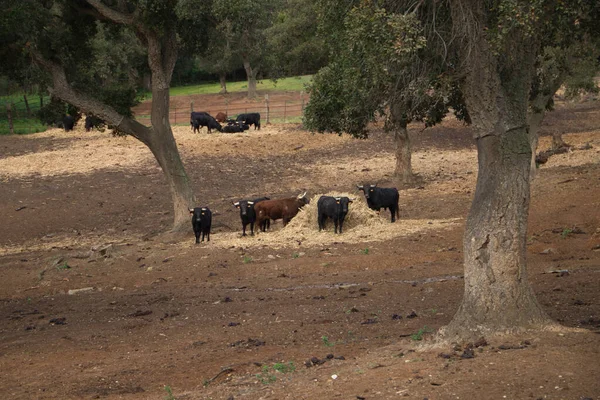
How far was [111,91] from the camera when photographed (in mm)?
22734

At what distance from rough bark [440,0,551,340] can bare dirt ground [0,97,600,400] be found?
1.25 ft

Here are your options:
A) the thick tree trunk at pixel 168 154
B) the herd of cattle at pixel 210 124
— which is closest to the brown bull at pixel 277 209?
the thick tree trunk at pixel 168 154

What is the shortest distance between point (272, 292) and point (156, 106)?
913 cm

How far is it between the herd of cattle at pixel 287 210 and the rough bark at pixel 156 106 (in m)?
1.19

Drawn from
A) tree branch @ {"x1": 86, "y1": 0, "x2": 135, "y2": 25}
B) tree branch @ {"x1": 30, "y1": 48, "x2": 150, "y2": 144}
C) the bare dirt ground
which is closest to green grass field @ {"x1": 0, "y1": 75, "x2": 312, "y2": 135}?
the bare dirt ground

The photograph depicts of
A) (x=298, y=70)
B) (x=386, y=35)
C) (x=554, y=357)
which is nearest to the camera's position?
(x=554, y=357)

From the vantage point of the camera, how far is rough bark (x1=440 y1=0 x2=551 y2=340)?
30.6 feet

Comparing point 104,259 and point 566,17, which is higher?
point 566,17

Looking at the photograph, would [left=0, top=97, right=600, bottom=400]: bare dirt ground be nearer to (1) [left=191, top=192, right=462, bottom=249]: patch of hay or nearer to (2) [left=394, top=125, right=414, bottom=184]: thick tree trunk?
(1) [left=191, top=192, right=462, bottom=249]: patch of hay

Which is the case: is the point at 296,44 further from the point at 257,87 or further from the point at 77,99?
the point at 257,87

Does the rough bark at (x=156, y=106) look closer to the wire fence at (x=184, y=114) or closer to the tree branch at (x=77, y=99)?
the tree branch at (x=77, y=99)

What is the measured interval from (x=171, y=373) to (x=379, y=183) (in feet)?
66.2

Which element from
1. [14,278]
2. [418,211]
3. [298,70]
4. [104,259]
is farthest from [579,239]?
[298,70]

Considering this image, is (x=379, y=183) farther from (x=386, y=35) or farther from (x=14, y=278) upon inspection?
(x=386, y=35)
